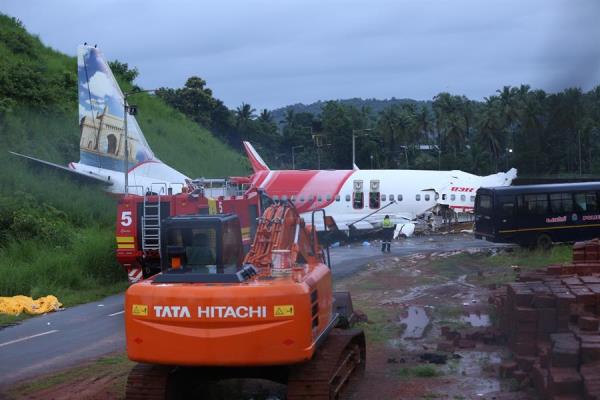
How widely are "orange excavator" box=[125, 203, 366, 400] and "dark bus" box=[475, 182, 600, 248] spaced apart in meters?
22.1

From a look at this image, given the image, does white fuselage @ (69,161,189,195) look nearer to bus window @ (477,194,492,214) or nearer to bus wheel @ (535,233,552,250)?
bus window @ (477,194,492,214)

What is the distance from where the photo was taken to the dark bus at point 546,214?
31203 millimetres

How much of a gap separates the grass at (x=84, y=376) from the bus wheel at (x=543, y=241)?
2126cm

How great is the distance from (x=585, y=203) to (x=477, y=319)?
56.7 feet

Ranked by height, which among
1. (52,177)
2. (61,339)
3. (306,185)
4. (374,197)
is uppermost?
(52,177)

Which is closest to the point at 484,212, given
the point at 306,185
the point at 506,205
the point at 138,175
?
the point at 506,205

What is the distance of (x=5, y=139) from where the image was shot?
1613 inches

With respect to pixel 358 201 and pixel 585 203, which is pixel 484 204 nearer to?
pixel 585 203

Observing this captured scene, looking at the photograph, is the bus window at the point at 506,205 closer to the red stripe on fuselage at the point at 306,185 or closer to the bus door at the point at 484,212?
the bus door at the point at 484,212

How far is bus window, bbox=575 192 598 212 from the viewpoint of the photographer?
103 ft

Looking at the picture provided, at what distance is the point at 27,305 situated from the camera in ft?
68.4

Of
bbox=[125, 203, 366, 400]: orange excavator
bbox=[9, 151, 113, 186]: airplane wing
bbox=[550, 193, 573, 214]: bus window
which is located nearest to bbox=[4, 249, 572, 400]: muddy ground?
bbox=[125, 203, 366, 400]: orange excavator

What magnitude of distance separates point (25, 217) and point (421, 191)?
22.4 m

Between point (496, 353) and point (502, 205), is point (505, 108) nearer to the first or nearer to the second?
point (502, 205)
